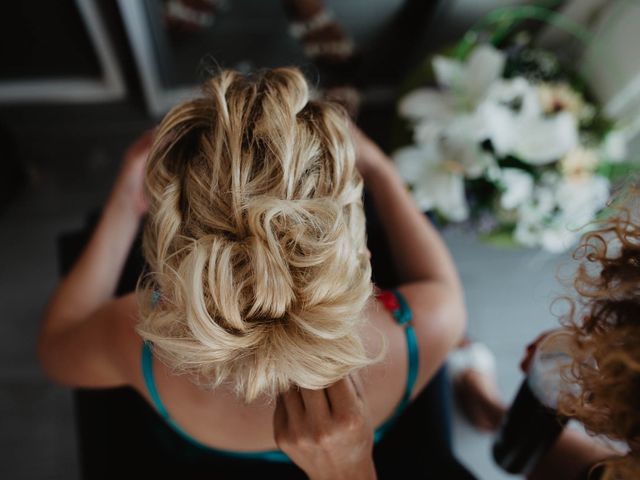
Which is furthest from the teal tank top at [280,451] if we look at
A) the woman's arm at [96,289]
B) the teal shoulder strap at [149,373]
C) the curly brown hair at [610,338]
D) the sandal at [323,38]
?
the sandal at [323,38]

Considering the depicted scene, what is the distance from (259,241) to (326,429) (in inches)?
8.5

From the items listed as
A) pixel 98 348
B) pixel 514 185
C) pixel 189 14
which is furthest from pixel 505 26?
pixel 98 348

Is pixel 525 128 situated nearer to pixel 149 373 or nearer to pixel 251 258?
pixel 251 258

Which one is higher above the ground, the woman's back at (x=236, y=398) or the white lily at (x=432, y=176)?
the white lily at (x=432, y=176)

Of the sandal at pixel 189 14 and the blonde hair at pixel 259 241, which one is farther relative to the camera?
the sandal at pixel 189 14

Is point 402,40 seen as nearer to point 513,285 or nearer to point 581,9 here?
point 581,9

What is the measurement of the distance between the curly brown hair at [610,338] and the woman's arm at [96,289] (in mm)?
609

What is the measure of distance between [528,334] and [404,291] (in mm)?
844

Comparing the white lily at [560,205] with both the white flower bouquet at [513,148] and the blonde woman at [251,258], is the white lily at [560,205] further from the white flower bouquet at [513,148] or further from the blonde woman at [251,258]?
the blonde woman at [251,258]

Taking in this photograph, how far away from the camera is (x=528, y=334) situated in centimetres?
142

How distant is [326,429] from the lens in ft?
1.65

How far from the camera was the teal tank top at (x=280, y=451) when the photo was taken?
0.65 metres

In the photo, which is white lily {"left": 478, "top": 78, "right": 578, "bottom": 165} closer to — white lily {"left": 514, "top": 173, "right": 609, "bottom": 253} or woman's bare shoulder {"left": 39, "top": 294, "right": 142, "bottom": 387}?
white lily {"left": 514, "top": 173, "right": 609, "bottom": 253}

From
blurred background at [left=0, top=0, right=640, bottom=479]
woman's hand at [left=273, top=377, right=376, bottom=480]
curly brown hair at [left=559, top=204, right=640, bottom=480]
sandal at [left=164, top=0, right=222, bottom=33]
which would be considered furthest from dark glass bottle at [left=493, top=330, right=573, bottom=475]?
sandal at [left=164, top=0, right=222, bottom=33]
